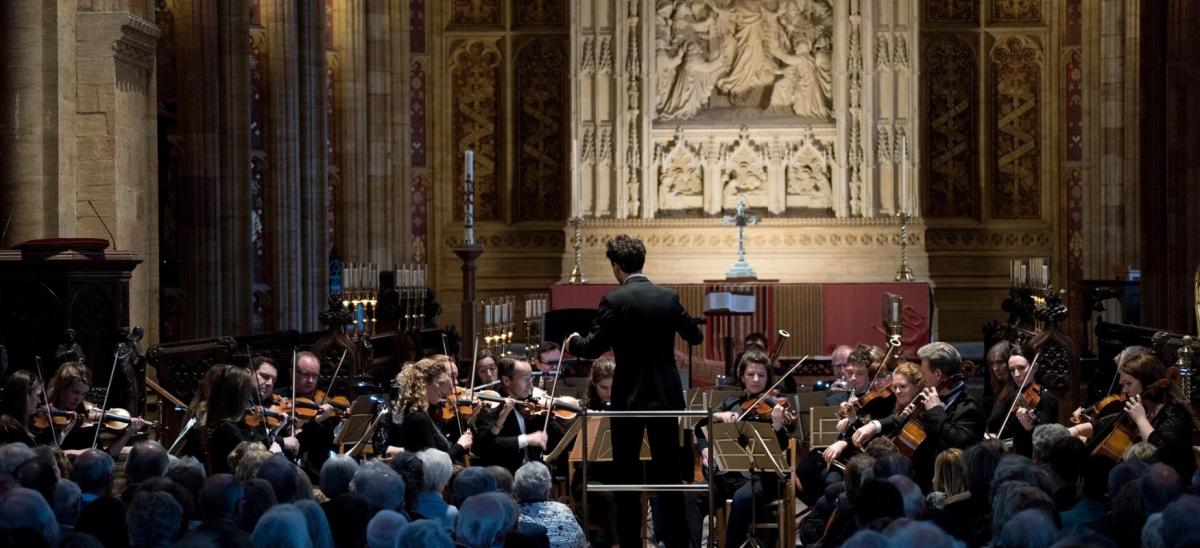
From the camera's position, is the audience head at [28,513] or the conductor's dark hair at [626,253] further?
the conductor's dark hair at [626,253]

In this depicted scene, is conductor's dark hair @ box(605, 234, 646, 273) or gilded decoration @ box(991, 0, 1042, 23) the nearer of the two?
conductor's dark hair @ box(605, 234, 646, 273)

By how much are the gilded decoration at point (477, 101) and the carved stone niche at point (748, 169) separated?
8.77 feet

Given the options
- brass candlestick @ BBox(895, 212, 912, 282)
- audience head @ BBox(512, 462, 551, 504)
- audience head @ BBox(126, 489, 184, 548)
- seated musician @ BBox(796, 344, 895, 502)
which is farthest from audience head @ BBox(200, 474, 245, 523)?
brass candlestick @ BBox(895, 212, 912, 282)

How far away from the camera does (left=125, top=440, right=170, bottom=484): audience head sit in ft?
19.9

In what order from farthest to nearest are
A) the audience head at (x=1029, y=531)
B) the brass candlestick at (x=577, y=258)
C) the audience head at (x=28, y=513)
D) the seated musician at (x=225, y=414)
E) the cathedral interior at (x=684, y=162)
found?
the brass candlestick at (x=577, y=258) < the cathedral interior at (x=684, y=162) < the seated musician at (x=225, y=414) < the audience head at (x=28, y=513) < the audience head at (x=1029, y=531)

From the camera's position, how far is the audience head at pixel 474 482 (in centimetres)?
581

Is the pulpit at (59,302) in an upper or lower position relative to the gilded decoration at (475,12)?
lower

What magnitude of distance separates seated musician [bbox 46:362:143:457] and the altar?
34.2 ft

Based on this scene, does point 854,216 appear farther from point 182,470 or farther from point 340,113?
point 182,470

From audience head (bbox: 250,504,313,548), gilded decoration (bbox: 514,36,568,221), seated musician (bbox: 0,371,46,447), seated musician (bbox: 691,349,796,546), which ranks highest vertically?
gilded decoration (bbox: 514,36,568,221)

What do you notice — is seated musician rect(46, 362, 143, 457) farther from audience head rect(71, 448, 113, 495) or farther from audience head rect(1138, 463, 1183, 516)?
audience head rect(1138, 463, 1183, 516)

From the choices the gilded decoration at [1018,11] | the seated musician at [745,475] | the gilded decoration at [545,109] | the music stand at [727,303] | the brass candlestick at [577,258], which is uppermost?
the gilded decoration at [1018,11]

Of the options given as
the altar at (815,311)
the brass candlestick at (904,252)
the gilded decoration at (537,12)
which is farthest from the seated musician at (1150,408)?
the gilded decoration at (537,12)

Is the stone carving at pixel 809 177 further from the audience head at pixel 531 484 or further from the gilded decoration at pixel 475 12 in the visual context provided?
the audience head at pixel 531 484
